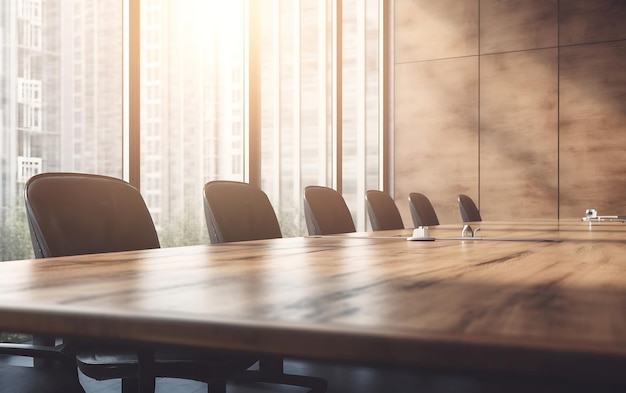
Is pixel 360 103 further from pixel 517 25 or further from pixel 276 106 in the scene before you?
pixel 517 25

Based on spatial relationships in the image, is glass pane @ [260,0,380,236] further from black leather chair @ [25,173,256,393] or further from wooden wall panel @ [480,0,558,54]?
black leather chair @ [25,173,256,393]

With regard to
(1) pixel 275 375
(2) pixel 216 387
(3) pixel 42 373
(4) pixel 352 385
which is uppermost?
(3) pixel 42 373

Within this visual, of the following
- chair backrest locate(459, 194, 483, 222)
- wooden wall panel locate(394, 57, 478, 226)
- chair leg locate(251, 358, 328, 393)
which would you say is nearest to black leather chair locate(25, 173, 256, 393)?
chair leg locate(251, 358, 328, 393)

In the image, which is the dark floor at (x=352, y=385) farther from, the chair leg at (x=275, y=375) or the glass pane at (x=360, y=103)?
the glass pane at (x=360, y=103)

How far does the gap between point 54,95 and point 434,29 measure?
4874 mm

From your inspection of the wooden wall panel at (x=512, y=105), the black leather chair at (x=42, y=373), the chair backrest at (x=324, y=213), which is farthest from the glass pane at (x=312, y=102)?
the black leather chair at (x=42, y=373)

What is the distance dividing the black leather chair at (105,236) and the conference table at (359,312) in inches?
19.0

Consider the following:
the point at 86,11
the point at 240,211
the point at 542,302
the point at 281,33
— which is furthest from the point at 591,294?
the point at 281,33

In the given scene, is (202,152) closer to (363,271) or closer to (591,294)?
(363,271)

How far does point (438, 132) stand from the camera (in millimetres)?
7645

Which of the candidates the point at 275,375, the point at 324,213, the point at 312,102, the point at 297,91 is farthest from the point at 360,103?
the point at 275,375

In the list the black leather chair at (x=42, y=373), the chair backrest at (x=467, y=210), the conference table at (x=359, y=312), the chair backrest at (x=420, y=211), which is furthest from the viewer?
the chair backrest at (x=467, y=210)

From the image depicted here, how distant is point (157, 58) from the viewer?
15.2ft

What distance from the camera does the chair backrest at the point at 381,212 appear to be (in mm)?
3879
